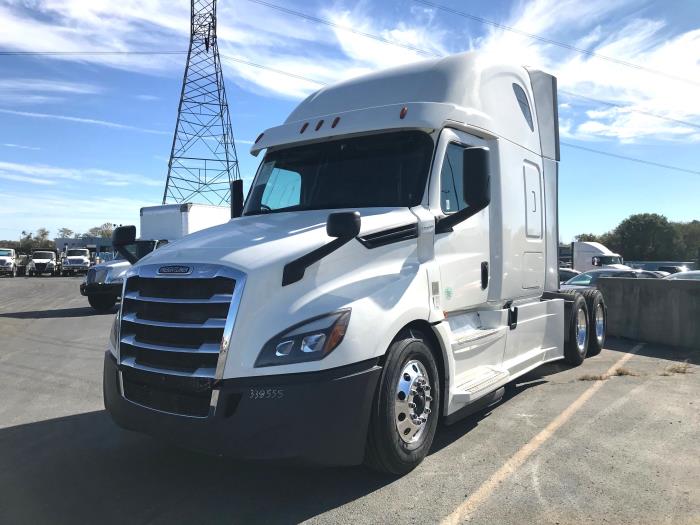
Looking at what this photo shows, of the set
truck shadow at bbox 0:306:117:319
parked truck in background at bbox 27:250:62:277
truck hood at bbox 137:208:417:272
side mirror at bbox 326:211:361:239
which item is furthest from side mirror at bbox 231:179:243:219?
parked truck in background at bbox 27:250:62:277

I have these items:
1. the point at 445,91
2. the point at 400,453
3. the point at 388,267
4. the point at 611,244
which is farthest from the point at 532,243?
the point at 611,244

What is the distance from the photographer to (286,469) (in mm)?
4438

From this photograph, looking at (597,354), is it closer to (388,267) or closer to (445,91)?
(445,91)

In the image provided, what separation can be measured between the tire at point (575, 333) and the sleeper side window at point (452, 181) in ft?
12.5

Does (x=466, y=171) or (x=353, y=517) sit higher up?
(x=466, y=171)

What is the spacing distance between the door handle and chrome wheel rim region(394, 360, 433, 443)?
60.2 inches

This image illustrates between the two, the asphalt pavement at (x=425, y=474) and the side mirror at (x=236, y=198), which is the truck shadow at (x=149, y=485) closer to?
the asphalt pavement at (x=425, y=474)

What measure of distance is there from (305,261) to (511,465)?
7.48 feet

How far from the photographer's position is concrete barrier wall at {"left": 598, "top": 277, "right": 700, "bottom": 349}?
394 inches

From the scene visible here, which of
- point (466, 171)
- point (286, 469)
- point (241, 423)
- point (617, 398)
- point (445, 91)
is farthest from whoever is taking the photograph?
point (617, 398)

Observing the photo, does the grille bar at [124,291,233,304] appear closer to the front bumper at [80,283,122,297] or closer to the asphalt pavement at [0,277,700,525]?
the asphalt pavement at [0,277,700,525]

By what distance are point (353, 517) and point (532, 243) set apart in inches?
175

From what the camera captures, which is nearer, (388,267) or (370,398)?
(370,398)

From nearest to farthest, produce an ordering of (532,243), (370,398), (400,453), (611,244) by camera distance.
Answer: (370,398)
(400,453)
(532,243)
(611,244)
